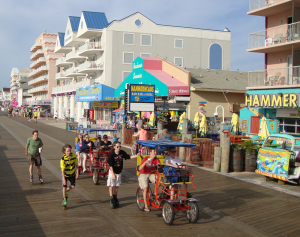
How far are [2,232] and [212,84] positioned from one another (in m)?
24.2

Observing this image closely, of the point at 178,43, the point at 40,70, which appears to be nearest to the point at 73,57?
the point at 178,43

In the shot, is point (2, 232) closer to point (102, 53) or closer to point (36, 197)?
point (36, 197)

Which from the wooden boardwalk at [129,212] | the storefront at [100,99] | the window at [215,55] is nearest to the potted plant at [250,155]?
the wooden boardwalk at [129,212]

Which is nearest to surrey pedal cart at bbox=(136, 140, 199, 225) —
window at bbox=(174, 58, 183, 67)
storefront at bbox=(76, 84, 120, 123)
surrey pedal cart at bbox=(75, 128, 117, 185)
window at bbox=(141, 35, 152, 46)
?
surrey pedal cart at bbox=(75, 128, 117, 185)

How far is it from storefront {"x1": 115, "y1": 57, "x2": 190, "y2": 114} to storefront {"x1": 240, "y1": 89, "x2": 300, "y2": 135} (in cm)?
549

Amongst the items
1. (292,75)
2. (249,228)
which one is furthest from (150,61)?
(249,228)

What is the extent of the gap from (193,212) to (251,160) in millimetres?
6609

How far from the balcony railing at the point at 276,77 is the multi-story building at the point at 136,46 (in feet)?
80.7

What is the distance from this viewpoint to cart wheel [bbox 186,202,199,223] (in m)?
7.27

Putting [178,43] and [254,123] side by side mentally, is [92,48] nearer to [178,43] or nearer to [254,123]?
[178,43]

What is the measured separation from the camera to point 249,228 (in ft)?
23.6

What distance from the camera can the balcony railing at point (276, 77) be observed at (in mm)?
19998

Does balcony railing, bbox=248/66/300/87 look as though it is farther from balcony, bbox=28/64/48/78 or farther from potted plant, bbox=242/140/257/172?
balcony, bbox=28/64/48/78

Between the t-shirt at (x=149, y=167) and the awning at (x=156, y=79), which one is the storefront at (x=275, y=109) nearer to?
the awning at (x=156, y=79)
